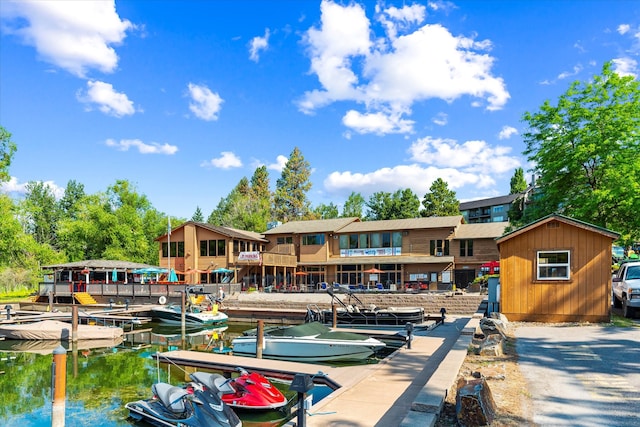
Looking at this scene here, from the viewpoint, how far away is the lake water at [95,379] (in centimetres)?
1061

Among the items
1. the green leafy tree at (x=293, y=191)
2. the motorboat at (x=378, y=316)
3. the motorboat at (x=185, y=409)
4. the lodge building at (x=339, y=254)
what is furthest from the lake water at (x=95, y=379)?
the green leafy tree at (x=293, y=191)

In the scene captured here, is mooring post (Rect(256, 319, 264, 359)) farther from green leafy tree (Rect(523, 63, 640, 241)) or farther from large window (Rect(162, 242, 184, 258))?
large window (Rect(162, 242, 184, 258))

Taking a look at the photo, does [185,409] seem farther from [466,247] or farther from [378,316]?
[466,247]

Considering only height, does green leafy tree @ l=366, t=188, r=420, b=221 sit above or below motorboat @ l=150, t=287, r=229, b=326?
above

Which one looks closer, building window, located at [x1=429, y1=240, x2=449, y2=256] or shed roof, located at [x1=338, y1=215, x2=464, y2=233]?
building window, located at [x1=429, y1=240, x2=449, y2=256]

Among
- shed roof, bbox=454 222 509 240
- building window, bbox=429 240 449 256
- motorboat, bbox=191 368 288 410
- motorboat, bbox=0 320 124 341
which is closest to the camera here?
motorboat, bbox=191 368 288 410

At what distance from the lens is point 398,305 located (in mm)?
28938

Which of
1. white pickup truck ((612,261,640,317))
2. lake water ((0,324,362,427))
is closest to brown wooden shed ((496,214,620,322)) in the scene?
white pickup truck ((612,261,640,317))

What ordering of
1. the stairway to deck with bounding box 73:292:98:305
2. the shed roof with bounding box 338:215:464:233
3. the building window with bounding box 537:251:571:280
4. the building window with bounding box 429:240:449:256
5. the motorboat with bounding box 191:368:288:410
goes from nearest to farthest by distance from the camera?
the motorboat with bounding box 191:368:288:410, the building window with bounding box 537:251:571:280, the stairway to deck with bounding box 73:292:98:305, the building window with bounding box 429:240:449:256, the shed roof with bounding box 338:215:464:233

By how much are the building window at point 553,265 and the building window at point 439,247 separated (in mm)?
22264

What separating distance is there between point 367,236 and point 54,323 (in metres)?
26.9

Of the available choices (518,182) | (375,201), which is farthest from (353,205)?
(518,182)

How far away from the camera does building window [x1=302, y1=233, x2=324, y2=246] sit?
43812 millimetres

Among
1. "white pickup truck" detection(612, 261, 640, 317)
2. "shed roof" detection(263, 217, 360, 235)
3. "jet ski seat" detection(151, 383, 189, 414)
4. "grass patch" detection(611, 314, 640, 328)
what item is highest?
"shed roof" detection(263, 217, 360, 235)
